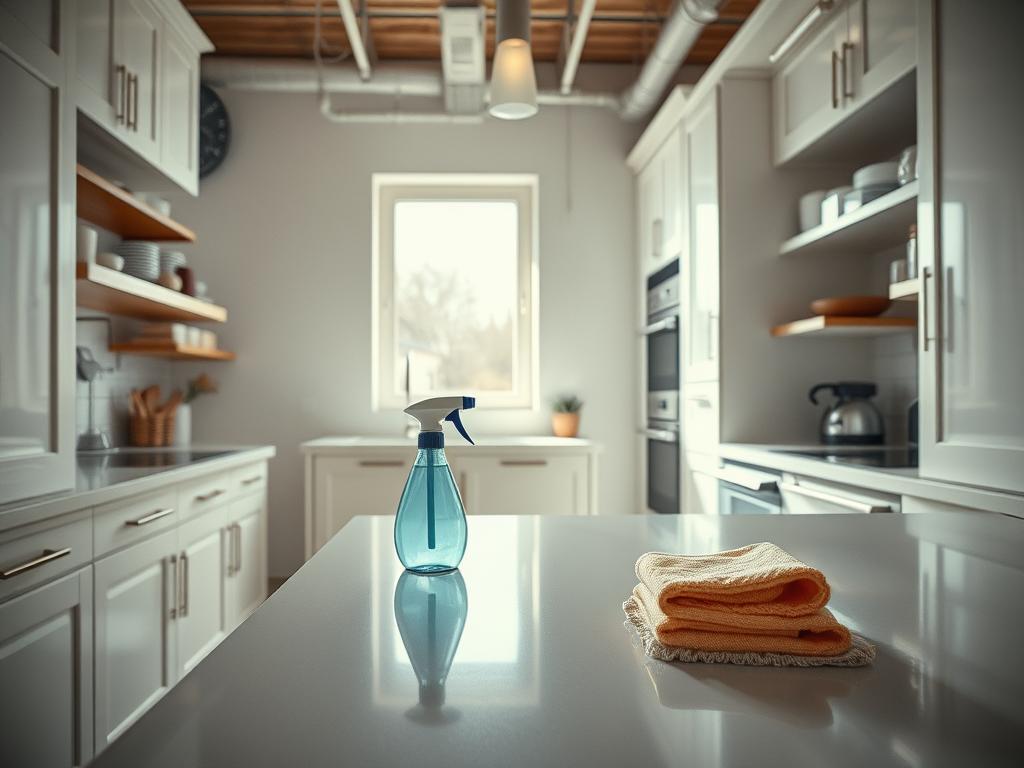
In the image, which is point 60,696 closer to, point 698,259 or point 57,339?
point 57,339

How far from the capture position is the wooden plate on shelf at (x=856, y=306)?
2.55m

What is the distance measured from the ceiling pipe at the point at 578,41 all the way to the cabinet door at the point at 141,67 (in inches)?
61.8

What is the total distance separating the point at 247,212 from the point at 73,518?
2698 millimetres

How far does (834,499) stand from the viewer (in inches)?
79.0

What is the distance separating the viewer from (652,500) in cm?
385

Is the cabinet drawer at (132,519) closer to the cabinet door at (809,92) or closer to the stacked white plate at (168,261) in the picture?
the stacked white plate at (168,261)

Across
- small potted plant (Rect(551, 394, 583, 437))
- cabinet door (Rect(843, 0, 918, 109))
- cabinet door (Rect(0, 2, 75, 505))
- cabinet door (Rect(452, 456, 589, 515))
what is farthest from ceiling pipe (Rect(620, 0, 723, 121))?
cabinet door (Rect(0, 2, 75, 505))

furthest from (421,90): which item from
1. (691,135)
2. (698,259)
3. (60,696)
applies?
(60,696)

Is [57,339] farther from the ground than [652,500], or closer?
farther from the ground

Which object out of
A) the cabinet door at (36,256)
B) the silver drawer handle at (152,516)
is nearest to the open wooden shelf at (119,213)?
the cabinet door at (36,256)

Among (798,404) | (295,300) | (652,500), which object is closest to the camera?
(798,404)

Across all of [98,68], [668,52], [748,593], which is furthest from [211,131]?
[748,593]

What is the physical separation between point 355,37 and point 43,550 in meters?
2.50

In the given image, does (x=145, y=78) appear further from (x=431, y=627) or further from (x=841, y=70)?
(x=431, y=627)
